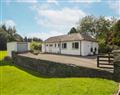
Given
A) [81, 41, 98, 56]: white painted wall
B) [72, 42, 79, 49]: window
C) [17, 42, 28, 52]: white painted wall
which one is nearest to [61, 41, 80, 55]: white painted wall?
[72, 42, 79, 49]: window

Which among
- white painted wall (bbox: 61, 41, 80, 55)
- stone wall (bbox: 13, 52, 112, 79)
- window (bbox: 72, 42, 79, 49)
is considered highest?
window (bbox: 72, 42, 79, 49)

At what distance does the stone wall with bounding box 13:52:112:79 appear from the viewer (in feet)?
39.4

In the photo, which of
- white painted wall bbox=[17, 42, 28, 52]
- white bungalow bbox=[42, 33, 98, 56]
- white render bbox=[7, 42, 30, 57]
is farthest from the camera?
white painted wall bbox=[17, 42, 28, 52]

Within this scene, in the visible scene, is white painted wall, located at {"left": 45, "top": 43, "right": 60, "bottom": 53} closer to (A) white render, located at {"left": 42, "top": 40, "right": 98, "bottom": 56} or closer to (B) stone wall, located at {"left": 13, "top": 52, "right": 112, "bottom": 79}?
(A) white render, located at {"left": 42, "top": 40, "right": 98, "bottom": 56}

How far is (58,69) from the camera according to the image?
1582 centimetres

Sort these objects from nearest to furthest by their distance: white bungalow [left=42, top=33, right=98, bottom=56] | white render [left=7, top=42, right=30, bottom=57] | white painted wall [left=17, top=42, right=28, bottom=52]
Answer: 1. white bungalow [left=42, top=33, right=98, bottom=56]
2. white render [left=7, top=42, right=30, bottom=57]
3. white painted wall [left=17, top=42, right=28, bottom=52]

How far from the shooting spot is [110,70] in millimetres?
11586

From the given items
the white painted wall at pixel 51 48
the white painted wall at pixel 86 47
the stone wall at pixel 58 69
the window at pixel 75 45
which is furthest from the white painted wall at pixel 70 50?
the stone wall at pixel 58 69

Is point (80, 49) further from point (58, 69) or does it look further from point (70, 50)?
point (58, 69)

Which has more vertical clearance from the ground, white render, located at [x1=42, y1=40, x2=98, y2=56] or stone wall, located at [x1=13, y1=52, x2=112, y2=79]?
white render, located at [x1=42, y1=40, x2=98, y2=56]

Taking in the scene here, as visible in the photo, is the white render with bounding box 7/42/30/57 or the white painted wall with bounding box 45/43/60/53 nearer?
the white painted wall with bounding box 45/43/60/53

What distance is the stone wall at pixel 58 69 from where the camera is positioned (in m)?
12.0

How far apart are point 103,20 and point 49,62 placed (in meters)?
34.6

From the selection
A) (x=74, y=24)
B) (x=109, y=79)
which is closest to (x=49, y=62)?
(x=109, y=79)
